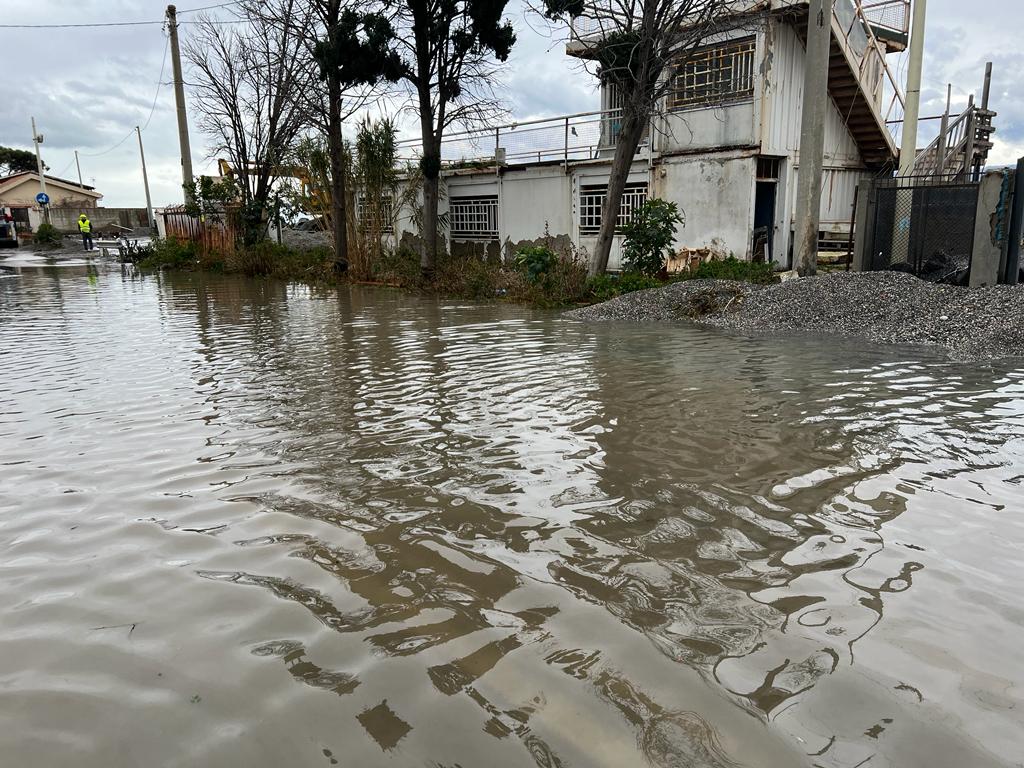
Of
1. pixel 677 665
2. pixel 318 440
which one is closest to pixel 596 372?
pixel 318 440

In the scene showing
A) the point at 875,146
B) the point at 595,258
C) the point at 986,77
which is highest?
the point at 986,77

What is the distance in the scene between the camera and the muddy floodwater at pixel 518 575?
2.27 meters

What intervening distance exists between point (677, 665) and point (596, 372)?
5.15m

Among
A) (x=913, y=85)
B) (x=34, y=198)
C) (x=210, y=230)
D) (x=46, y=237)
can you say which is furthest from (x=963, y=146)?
(x=34, y=198)

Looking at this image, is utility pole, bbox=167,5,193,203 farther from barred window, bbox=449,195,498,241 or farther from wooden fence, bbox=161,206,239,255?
barred window, bbox=449,195,498,241

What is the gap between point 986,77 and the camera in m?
17.1

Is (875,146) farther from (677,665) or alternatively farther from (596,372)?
(677,665)

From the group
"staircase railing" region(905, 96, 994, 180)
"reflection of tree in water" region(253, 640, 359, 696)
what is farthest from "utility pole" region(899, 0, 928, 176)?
"reflection of tree in water" region(253, 640, 359, 696)

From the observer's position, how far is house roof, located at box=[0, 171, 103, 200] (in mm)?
52812

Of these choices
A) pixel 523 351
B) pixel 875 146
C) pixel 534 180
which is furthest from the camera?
pixel 534 180

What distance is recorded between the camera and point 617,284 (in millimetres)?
13789

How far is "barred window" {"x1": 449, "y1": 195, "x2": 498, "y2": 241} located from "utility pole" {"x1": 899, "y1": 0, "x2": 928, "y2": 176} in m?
10.5

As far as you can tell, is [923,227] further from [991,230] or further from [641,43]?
[641,43]

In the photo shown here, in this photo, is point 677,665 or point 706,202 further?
point 706,202
